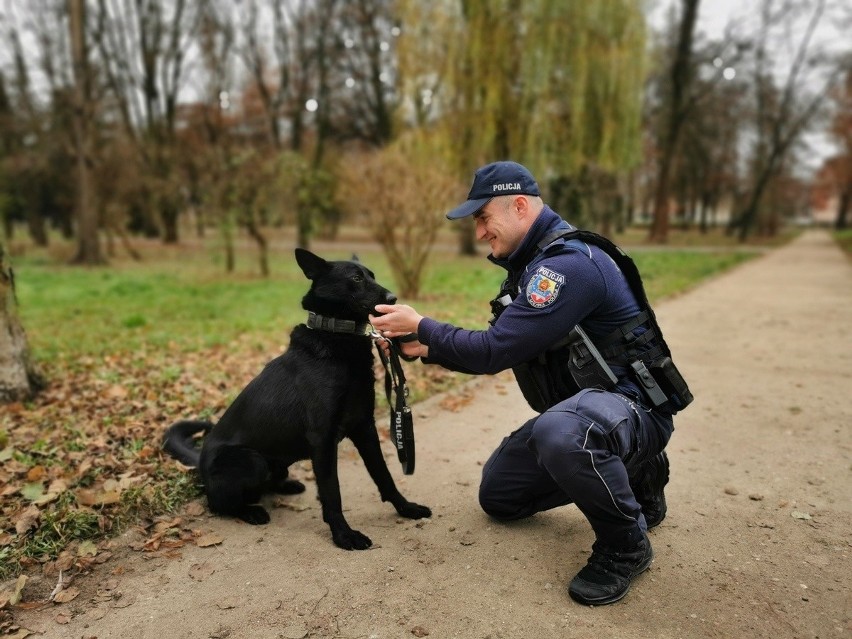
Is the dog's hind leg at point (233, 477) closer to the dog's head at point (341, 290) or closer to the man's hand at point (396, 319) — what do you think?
the dog's head at point (341, 290)

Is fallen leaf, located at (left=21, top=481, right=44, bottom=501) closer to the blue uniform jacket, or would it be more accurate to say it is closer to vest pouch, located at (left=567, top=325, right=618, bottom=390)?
the blue uniform jacket

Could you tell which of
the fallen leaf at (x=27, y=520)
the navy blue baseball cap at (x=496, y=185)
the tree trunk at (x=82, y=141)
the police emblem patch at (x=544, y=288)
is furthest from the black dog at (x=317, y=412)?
the tree trunk at (x=82, y=141)

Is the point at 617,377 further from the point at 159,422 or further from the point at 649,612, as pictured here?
the point at 159,422

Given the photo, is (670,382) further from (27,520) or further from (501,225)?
(27,520)

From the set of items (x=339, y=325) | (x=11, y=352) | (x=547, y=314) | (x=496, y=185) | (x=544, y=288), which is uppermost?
(x=496, y=185)

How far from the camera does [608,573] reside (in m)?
2.58

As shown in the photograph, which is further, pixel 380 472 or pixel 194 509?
pixel 194 509

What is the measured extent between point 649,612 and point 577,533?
664 millimetres

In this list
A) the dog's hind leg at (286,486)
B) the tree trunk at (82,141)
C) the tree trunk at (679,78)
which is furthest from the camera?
the tree trunk at (679,78)

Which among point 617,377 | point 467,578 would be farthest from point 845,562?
point 467,578

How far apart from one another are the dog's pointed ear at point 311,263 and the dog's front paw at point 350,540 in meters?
1.25

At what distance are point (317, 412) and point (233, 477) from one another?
0.60 m

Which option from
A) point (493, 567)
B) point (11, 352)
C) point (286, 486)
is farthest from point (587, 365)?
point (11, 352)

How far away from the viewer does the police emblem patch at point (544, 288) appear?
2646mm
